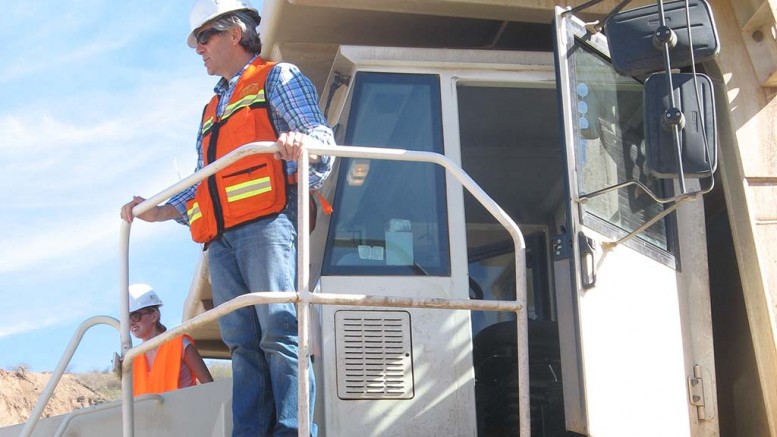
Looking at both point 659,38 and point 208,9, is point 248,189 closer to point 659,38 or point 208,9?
point 208,9

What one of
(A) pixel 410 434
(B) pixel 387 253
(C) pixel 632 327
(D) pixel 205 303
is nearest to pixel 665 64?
(C) pixel 632 327

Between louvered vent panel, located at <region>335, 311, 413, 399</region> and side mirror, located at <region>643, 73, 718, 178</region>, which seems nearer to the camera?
side mirror, located at <region>643, 73, 718, 178</region>

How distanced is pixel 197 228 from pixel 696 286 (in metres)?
2.03

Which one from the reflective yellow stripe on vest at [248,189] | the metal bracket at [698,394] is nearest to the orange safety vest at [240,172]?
the reflective yellow stripe on vest at [248,189]

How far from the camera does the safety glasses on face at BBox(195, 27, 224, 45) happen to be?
480 centimetres

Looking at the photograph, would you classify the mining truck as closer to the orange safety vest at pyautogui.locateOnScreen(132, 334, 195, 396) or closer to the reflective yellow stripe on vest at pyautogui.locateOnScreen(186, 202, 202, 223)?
the reflective yellow stripe on vest at pyautogui.locateOnScreen(186, 202, 202, 223)

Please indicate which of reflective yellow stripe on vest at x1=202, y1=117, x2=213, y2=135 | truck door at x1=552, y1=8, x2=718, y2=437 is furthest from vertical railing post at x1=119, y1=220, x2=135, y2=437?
truck door at x1=552, y1=8, x2=718, y2=437

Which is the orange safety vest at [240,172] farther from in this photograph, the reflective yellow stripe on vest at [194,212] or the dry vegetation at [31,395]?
the dry vegetation at [31,395]

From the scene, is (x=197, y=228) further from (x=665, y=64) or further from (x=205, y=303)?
(x=205, y=303)

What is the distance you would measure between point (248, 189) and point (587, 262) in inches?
51.6

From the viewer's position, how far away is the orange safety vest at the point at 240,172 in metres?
4.33

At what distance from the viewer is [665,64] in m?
4.18

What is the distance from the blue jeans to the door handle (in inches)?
42.9

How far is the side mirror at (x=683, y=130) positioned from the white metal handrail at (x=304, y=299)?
56cm
